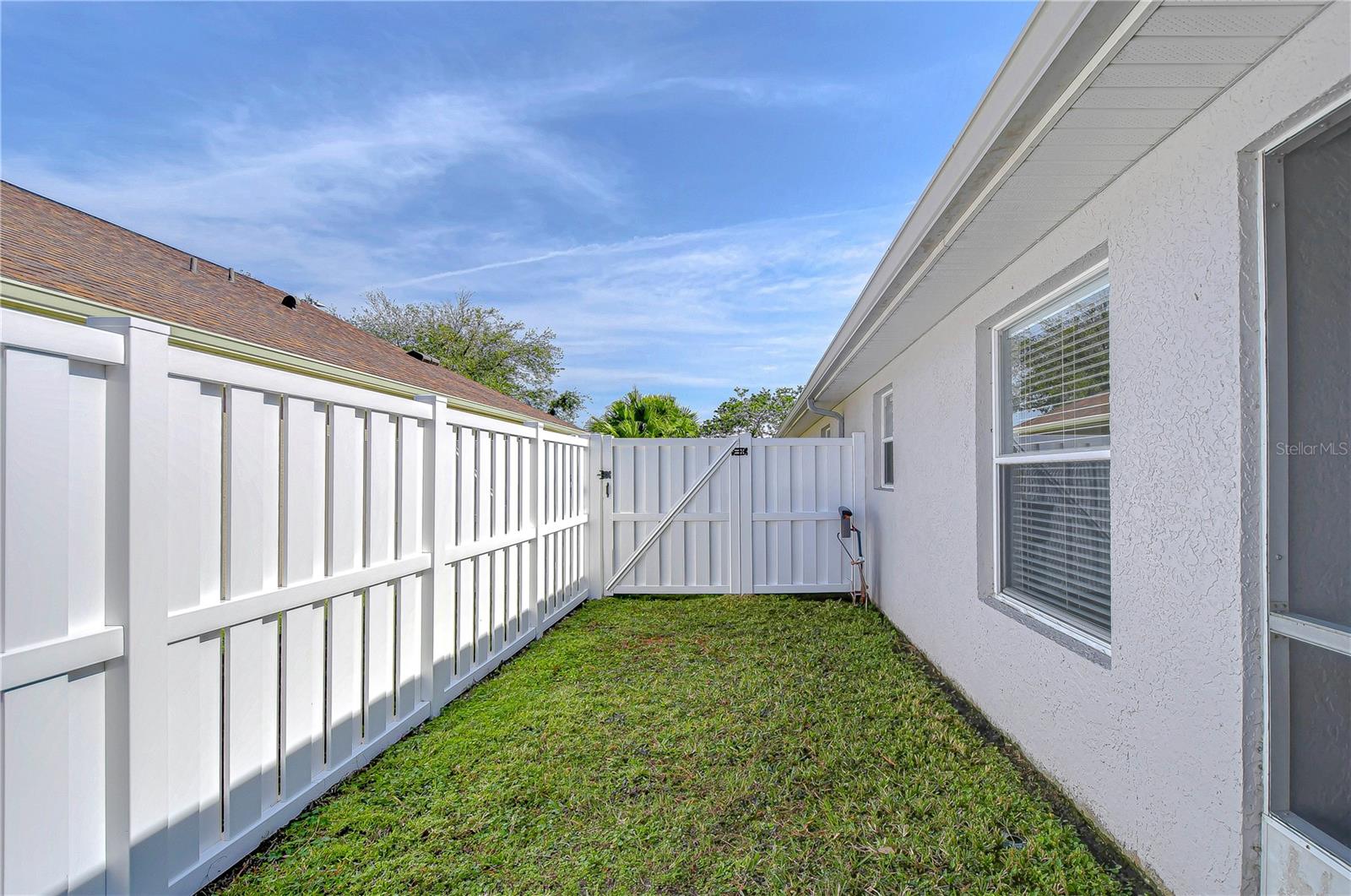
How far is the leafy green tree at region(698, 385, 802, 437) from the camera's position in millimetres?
29266

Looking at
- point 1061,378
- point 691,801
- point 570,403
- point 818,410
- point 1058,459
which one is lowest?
point 691,801

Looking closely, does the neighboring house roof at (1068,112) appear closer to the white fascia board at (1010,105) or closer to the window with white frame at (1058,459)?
the white fascia board at (1010,105)

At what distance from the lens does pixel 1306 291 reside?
4.71ft

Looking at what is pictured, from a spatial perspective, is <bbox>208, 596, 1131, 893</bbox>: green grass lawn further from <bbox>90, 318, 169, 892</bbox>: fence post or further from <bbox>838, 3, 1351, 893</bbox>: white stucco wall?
<bbox>90, 318, 169, 892</bbox>: fence post

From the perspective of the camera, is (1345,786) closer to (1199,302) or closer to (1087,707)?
(1087,707)

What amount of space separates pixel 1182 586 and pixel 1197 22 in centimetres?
153

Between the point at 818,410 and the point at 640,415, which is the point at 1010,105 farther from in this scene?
the point at 640,415

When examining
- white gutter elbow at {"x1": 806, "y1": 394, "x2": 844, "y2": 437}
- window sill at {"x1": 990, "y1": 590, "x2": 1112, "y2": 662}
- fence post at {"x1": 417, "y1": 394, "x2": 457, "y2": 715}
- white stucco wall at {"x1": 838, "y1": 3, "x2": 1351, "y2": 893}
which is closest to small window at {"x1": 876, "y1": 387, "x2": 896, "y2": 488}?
white gutter elbow at {"x1": 806, "y1": 394, "x2": 844, "y2": 437}

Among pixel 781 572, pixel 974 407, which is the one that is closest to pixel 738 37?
pixel 974 407

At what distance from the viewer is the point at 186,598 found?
1.87 m
